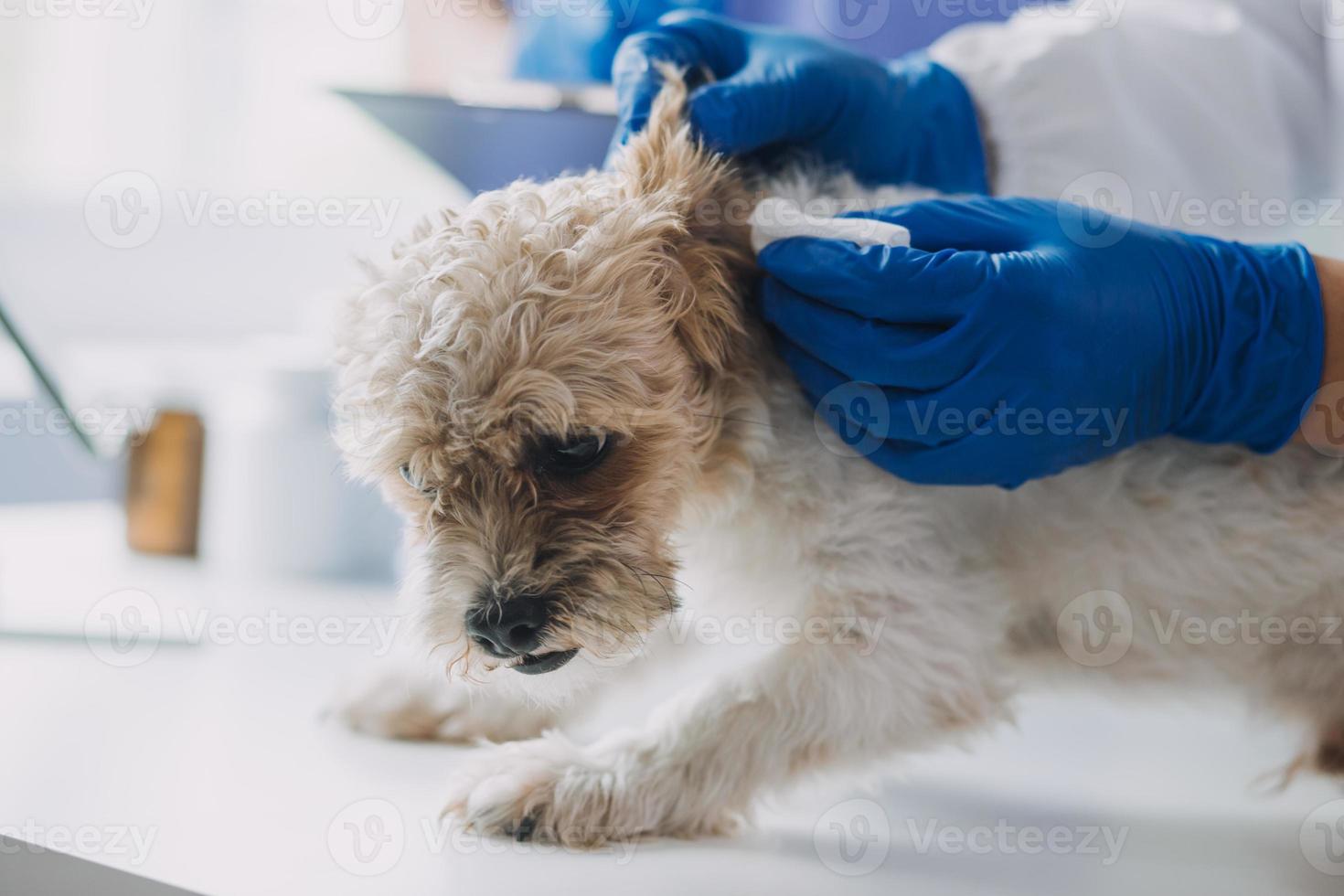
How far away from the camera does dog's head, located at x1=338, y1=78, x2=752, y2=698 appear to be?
39.9 inches

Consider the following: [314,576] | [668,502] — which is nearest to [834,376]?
[668,502]

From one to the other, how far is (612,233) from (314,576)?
130 cm

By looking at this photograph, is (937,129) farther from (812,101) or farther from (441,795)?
(441,795)

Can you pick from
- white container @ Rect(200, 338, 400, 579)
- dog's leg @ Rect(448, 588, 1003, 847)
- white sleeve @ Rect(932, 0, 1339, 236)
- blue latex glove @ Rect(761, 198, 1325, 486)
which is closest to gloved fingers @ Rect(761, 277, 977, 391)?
blue latex glove @ Rect(761, 198, 1325, 486)

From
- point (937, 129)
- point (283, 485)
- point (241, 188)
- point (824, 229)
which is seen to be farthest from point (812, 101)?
point (241, 188)

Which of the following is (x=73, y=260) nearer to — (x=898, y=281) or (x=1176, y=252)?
(x=898, y=281)

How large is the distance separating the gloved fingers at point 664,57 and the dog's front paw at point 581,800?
0.76 meters

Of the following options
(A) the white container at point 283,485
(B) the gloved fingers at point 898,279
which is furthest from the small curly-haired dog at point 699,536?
(A) the white container at point 283,485

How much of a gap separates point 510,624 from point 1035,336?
63 centimetres

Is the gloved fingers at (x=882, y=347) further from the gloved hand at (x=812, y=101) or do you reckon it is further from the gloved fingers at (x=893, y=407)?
the gloved hand at (x=812, y=101)

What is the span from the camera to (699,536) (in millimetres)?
1285

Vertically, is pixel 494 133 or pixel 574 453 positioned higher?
pixel 494 133

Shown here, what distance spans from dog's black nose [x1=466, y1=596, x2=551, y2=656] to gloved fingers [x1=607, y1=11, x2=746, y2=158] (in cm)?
64

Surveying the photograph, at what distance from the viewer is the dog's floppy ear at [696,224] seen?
3.75ft
